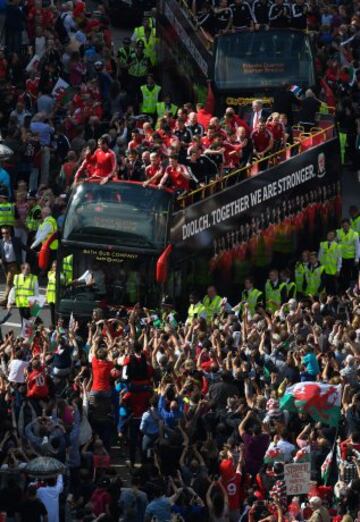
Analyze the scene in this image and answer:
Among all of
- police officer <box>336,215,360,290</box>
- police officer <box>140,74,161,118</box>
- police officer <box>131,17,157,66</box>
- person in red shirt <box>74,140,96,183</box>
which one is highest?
police officer <box>131,17,157,66</box>

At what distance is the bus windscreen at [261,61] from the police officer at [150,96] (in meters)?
2.02

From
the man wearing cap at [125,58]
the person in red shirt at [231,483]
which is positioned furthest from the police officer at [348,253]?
the person in red shirt at [231,483]

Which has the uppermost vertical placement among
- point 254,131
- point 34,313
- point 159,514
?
point 254,131

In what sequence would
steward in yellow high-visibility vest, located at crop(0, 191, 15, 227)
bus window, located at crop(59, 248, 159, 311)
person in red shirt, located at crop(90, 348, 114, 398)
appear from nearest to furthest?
person in red shirt, located at crop(90, 348, 114, 398) → bus window, located at crop(59, 248, 159, 311) → steward in yellow high-visibility vest, located at crop(0, 191, 15, 227)

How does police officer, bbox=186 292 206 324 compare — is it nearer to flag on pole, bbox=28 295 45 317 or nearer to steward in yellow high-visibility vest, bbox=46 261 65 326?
steward in yellow high-visibility vest, bbox=46 261 65 326

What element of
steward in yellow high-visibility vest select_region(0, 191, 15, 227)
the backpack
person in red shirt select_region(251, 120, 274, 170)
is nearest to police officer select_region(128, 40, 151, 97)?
the backpack

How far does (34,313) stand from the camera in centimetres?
3756

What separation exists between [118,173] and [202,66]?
374 inches

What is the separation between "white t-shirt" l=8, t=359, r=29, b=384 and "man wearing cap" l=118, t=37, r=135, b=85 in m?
16.3

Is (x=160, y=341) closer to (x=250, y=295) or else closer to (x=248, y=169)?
(x=250, y=295)

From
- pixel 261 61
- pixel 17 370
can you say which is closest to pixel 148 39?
pixel 261 61

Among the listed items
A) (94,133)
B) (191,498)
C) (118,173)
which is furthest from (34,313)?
(191,498)

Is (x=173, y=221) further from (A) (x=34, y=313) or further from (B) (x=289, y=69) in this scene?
(B) (x=289, y=69)

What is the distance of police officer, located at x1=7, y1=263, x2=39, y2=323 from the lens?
37.6m
